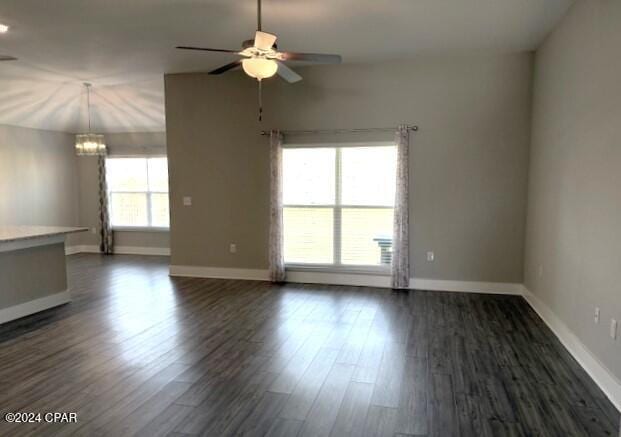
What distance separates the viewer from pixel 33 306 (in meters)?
4.55

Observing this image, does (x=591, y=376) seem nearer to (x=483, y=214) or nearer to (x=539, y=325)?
(x=539, y=325)

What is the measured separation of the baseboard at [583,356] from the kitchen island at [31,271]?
5.37m

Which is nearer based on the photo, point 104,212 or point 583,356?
point 583,356

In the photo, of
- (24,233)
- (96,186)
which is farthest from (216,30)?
(96,186)

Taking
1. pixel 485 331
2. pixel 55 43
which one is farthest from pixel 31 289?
pixel 485 331

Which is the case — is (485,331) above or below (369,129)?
below

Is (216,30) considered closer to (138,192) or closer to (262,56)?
(262,56)

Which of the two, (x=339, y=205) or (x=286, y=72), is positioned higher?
(x=286, y=72)

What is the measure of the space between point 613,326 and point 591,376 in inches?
20.9

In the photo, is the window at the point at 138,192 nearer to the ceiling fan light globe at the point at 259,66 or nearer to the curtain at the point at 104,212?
the curtain at the point at 104,212

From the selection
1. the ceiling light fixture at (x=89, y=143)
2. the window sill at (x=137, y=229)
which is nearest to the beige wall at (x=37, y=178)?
the window sill at (x=137, y=229)

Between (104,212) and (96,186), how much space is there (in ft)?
2.09

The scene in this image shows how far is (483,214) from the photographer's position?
529 cm

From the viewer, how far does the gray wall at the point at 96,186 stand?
27.7 feet
